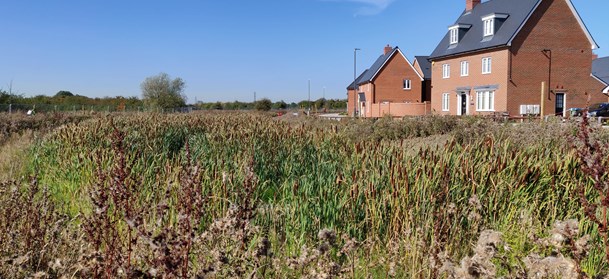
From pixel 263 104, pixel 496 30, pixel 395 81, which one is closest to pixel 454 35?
pixel 496 30

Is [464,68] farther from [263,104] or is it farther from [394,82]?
[263,104]

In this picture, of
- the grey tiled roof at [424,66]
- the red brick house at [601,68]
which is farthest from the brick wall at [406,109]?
the red brick house at [601,68]

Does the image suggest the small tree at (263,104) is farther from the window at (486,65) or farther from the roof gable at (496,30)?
the window at (486,65)

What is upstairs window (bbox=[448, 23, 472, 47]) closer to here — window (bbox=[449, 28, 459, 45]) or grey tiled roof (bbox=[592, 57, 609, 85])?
window (bbox=[449, 28, 459, 45])

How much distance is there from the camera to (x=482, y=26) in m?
38.6

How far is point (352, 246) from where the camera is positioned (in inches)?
90.3

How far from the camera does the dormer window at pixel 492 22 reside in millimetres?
36750

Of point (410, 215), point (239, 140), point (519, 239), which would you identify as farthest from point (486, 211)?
point (239, 140)

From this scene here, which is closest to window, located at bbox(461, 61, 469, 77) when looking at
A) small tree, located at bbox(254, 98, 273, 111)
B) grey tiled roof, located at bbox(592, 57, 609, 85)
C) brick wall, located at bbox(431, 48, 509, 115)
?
brick wall, located at bbox(431, 48, 509, 115)

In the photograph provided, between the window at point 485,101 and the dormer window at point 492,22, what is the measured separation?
14.8 ft

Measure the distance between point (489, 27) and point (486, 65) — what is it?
116 inches

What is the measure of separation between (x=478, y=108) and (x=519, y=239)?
36170 mm

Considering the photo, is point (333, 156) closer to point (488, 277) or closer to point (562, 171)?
point (562, 171)

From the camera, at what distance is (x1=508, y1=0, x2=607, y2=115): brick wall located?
35.5m
